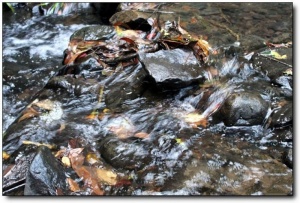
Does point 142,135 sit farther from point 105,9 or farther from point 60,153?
point 105,9

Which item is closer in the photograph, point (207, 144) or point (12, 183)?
point (12, 183)

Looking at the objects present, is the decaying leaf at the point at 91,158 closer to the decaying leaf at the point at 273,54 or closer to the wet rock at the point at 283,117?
the wet rock at the point at 283,117

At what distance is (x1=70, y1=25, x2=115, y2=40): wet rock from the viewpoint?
5.18m

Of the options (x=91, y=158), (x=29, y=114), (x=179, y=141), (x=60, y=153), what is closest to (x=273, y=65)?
(x=179, y=141)

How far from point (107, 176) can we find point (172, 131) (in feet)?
2.65

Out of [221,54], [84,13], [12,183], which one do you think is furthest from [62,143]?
[84,13]

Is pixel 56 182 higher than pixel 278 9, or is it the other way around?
pixel 278 9

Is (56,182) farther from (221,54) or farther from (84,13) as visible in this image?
(84,13)

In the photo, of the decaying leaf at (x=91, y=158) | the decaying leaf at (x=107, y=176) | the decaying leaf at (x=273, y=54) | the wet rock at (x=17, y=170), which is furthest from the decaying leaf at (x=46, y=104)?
the decaying leaf at (x=273, y=54)

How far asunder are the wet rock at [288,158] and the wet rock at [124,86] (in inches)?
65.4

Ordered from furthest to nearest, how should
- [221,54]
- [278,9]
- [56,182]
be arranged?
[278,9] < [221,54] < [56,182]

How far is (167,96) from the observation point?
389 cm

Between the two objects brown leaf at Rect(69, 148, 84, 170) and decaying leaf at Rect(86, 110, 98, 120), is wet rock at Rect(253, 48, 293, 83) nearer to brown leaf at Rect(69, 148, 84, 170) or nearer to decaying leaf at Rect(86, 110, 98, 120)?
decaying leaf at Rect(86, 110, 98, 120)

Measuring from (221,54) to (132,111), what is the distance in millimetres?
→ 1510
